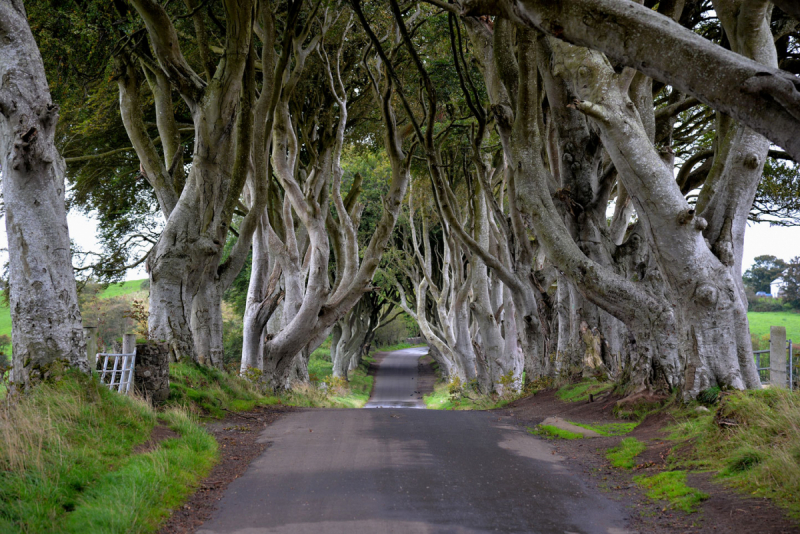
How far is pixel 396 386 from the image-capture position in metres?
35.1

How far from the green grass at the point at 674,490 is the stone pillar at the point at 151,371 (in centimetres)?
632

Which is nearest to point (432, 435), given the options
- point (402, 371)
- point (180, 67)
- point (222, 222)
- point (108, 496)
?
point (108, 496)

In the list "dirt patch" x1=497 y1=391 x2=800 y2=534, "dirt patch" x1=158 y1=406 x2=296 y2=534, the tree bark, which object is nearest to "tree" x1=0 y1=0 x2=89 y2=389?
"dirt patch" x1=158 y1=406 x2=296 y2=534

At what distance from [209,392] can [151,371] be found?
1.81 m

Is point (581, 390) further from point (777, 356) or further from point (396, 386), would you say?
point (396, 386)

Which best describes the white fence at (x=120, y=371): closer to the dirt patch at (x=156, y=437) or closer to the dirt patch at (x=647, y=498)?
the dirt patch at (x=156, y=437)

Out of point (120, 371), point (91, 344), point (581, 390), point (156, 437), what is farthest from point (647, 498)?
point (120, 371)

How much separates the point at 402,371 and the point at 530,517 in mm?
38607

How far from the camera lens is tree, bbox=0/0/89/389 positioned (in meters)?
6.50

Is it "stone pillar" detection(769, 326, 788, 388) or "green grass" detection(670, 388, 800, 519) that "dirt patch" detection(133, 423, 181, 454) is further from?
"stone pillar" detection(769, 326, 788, 388)

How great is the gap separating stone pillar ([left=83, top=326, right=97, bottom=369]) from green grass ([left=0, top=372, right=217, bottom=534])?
2.13 feet

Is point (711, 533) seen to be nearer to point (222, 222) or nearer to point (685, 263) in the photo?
point (685, 263)

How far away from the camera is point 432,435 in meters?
8.26

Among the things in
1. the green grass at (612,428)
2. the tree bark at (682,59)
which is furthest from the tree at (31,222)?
the green grass at (612,428)
